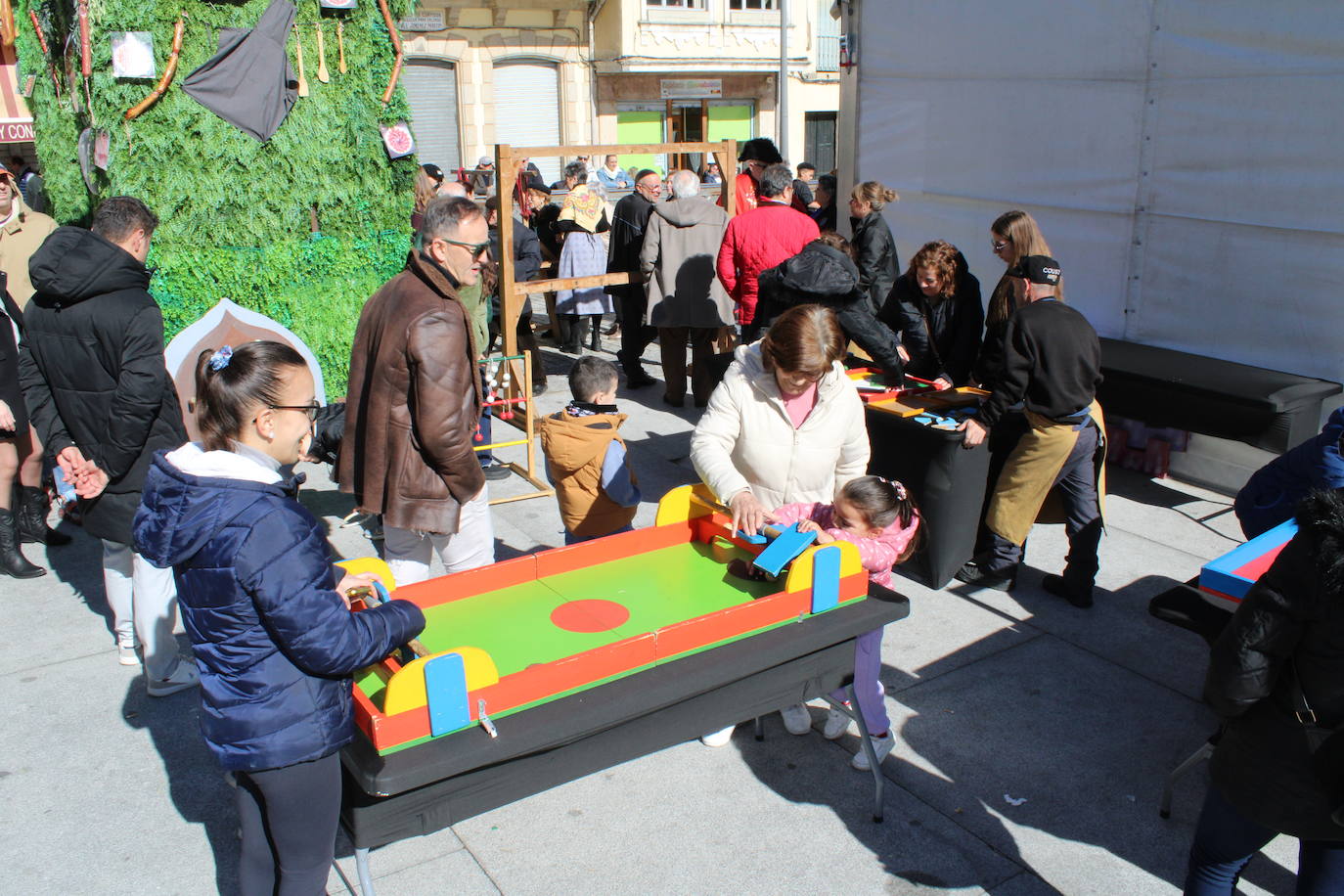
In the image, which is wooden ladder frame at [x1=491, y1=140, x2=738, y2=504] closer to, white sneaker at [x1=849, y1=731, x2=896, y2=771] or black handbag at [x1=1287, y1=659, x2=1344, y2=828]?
white sneaker at [x1=849, y1=731, x2=896, y2=771]

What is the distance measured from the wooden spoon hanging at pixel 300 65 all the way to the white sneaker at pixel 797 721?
5.52 m

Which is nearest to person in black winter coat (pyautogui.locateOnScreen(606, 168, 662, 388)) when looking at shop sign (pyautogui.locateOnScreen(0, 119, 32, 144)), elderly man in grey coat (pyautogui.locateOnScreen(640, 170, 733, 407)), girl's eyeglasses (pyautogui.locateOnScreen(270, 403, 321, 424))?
elderly man in grey coat (pyautogui.locateOnScreen(640, 170, 733, 407))

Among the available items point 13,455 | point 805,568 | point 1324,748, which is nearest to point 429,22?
point 13,455

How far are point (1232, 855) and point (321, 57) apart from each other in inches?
275

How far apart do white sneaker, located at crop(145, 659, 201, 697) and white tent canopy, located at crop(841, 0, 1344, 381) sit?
612 cm

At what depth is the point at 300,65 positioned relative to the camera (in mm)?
7086

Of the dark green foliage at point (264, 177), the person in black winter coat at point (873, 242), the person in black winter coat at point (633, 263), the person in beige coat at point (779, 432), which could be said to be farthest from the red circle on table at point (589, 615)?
the person in black winter coat at point (633, 263)

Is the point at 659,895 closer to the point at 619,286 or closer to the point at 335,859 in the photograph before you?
the point at 335,859

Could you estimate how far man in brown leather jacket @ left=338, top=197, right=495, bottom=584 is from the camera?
3.53m

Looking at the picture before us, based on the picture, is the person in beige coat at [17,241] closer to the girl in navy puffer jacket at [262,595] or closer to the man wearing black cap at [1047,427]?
the girl in navy puffer jacket at [262,595]

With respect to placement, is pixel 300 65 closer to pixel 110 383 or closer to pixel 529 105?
pixel 110 383

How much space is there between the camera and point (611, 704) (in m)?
2.66

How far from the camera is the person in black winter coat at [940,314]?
5.57 meters

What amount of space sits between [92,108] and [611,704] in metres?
6.05
